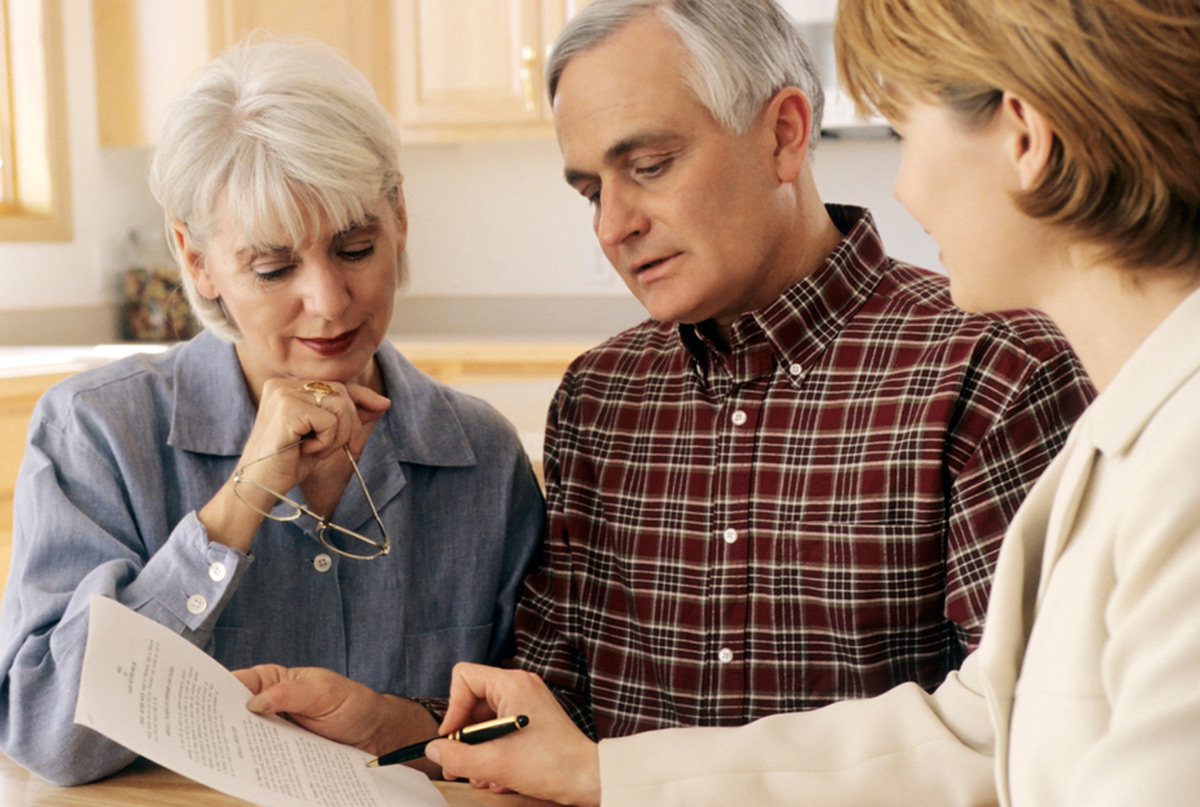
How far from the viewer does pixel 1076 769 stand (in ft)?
1.86

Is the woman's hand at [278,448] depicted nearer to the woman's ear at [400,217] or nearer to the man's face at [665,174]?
the woman's ear at [400,217]

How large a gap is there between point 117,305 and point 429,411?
114 inches

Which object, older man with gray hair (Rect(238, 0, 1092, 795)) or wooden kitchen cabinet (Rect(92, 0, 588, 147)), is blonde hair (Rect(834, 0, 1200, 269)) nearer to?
older man with gray hair (Rect(238, 0, 1092, 795))

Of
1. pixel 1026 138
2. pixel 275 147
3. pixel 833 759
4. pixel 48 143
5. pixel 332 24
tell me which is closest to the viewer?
pixel 1026 138

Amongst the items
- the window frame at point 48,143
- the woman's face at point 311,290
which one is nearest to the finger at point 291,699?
the woman's face at point 311,290

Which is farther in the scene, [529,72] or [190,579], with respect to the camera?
[529,72]

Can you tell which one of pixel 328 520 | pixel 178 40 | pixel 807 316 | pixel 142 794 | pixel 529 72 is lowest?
pixel 142 794

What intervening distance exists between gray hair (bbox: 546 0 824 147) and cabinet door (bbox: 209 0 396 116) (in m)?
2.67

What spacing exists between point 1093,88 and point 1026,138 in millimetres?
64

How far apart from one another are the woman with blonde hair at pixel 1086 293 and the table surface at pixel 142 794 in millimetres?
449

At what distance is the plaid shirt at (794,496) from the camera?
121 centimetres

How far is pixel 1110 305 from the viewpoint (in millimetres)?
684

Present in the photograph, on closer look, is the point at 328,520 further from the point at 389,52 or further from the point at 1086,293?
the point at 389,52

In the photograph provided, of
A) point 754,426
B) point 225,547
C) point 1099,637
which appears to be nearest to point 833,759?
point 1099,637
